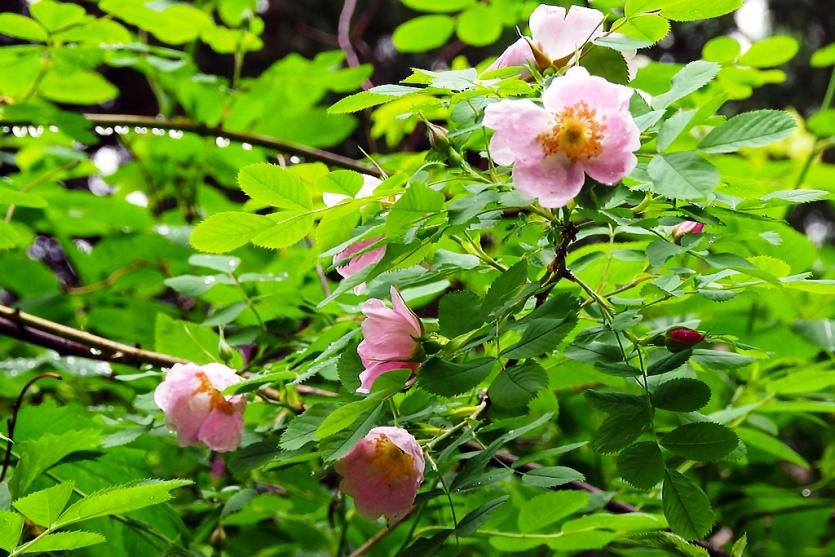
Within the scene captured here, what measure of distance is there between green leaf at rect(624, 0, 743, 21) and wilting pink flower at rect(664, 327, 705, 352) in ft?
0.68

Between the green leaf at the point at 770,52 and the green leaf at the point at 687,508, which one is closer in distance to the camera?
the green leaf at the point at 687,508

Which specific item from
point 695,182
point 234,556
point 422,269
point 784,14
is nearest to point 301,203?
point 422,269

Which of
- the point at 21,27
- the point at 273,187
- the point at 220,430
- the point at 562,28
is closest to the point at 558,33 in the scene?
the point at 562,28

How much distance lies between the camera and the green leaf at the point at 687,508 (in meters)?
0.51

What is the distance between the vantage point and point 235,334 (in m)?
0.88

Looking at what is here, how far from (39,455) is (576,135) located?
1.65 ft

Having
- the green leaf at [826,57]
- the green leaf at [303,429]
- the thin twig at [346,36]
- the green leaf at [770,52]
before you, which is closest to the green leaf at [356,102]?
the green leaf at [303,429]

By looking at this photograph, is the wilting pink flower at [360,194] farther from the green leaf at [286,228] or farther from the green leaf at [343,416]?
the green leaf at [343,416]

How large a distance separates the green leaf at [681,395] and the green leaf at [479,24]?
2.61 feet

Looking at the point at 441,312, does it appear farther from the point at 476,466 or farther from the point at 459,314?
the point at 476,466

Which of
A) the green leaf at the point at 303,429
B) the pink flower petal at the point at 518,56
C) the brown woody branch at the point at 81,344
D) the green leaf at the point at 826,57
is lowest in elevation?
the brown woody branch at the point at 81,344

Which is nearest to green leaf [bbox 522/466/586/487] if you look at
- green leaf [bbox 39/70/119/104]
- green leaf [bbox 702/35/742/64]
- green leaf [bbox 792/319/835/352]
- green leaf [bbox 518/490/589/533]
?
green leaf [bbox 518/490/589/533]

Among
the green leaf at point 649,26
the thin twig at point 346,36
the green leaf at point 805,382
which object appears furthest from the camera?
the thin twig at point 346,36

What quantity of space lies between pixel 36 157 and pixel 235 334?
0.79 meters
